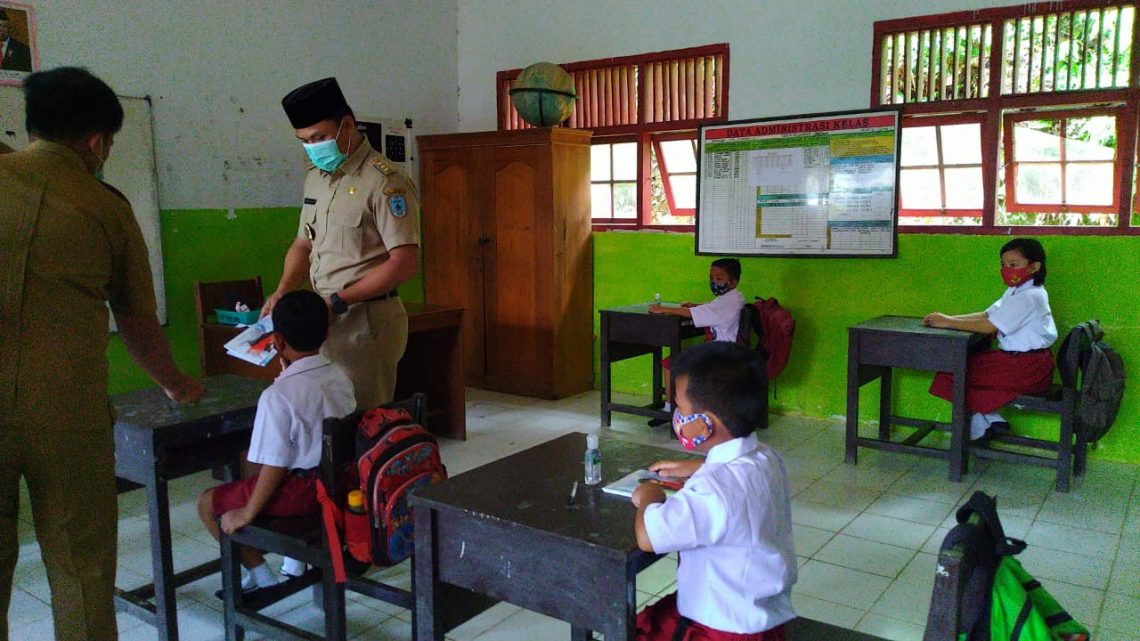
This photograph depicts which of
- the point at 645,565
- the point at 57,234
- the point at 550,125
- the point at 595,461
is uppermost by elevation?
the point at 550,125

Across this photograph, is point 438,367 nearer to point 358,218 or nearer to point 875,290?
point 358,218

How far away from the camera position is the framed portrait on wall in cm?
391

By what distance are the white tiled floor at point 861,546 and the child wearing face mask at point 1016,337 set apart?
438 millimetres

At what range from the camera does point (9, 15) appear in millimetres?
3924

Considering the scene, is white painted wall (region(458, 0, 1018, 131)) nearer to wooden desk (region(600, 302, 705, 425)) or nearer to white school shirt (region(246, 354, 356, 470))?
wooden desk (region(600, 302, 705, 425))

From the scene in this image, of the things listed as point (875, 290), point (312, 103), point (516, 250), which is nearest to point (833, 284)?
point (875, 290)

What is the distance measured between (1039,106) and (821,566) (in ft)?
9.33

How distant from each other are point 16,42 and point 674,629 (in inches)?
161

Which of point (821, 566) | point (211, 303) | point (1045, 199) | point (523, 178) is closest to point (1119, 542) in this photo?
Answer: point (821, 566)

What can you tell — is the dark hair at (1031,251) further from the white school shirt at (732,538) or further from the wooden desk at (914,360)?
the white school shirt at (732,538)

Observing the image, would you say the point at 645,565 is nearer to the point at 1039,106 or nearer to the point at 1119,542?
the point at 1119,542

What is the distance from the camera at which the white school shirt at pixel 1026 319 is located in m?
4.03

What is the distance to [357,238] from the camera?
2.87m

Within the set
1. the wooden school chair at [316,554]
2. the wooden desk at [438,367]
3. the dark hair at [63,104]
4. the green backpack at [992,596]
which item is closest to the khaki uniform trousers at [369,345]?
the wooden school chair at [316,554]
